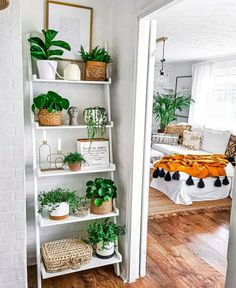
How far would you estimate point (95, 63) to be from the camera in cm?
213

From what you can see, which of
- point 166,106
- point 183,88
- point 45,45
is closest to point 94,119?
point 45,45

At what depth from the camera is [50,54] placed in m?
2.01

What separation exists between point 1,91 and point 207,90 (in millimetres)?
5388

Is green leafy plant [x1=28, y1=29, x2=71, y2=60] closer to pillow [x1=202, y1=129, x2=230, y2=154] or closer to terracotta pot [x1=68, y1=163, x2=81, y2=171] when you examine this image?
terracotta pot [x1=68, y1=163, x2=81, y2=171]

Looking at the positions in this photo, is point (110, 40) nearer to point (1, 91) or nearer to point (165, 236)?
point (1, 91)

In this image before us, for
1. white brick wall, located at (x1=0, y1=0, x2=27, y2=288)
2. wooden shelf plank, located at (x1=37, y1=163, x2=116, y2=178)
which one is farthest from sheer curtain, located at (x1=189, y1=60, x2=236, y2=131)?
white brick wall, located at (x1=0, y1=0, x2=27, y2=288)

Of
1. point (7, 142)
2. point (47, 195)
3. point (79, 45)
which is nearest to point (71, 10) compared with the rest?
point (79, 45)

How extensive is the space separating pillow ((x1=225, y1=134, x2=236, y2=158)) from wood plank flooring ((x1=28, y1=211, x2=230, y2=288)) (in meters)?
1.48

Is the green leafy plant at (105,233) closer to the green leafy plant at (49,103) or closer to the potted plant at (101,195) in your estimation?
the potted plant at (101,195)

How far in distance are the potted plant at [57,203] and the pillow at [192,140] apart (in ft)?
11.8

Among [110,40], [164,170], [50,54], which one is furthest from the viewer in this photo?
[164,170]

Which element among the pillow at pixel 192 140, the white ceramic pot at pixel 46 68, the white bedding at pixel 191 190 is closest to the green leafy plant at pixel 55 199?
the white ceramic pot at pixel 46 68

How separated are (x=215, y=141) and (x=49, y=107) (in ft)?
12.3

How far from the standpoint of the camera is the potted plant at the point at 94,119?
2.16 meters
